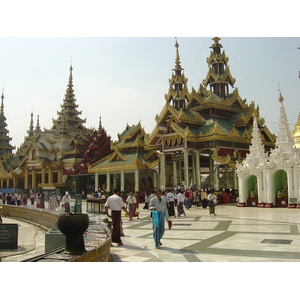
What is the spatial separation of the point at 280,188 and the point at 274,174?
1.61 meters

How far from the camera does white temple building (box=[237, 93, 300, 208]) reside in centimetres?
2108

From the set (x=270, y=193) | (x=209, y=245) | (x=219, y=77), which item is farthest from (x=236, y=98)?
(x=209, y=245)

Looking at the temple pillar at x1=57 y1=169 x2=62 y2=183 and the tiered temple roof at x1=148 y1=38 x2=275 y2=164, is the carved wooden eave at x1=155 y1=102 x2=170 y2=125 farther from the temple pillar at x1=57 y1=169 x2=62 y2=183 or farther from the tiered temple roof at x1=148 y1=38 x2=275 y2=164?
the temple pillar at x1=57 y1=169 x2=62 y2=183

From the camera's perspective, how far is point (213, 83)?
37.5 meters

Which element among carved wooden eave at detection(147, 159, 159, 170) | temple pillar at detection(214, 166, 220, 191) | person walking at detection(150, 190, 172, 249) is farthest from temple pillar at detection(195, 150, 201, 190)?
person walking at detection(150, 190, 172, 249)

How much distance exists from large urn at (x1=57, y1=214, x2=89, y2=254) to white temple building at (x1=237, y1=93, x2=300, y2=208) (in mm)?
16699

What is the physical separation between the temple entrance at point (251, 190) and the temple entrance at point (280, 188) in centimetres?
141

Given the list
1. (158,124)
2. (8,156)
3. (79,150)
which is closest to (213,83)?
(158,124)

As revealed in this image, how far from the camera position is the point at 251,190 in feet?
Result: 80.9

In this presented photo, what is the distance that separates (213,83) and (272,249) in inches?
1213

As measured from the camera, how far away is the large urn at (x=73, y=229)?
6.53 meters

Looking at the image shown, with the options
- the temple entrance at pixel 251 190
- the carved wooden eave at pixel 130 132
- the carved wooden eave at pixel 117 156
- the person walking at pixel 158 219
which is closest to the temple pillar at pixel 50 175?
the carved wooden eave at pixel 130 132

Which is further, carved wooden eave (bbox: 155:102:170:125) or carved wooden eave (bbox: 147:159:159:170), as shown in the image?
carved wooden eave (bbox: 147:159:159:170)

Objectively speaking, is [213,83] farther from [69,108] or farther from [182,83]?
[69,108]
